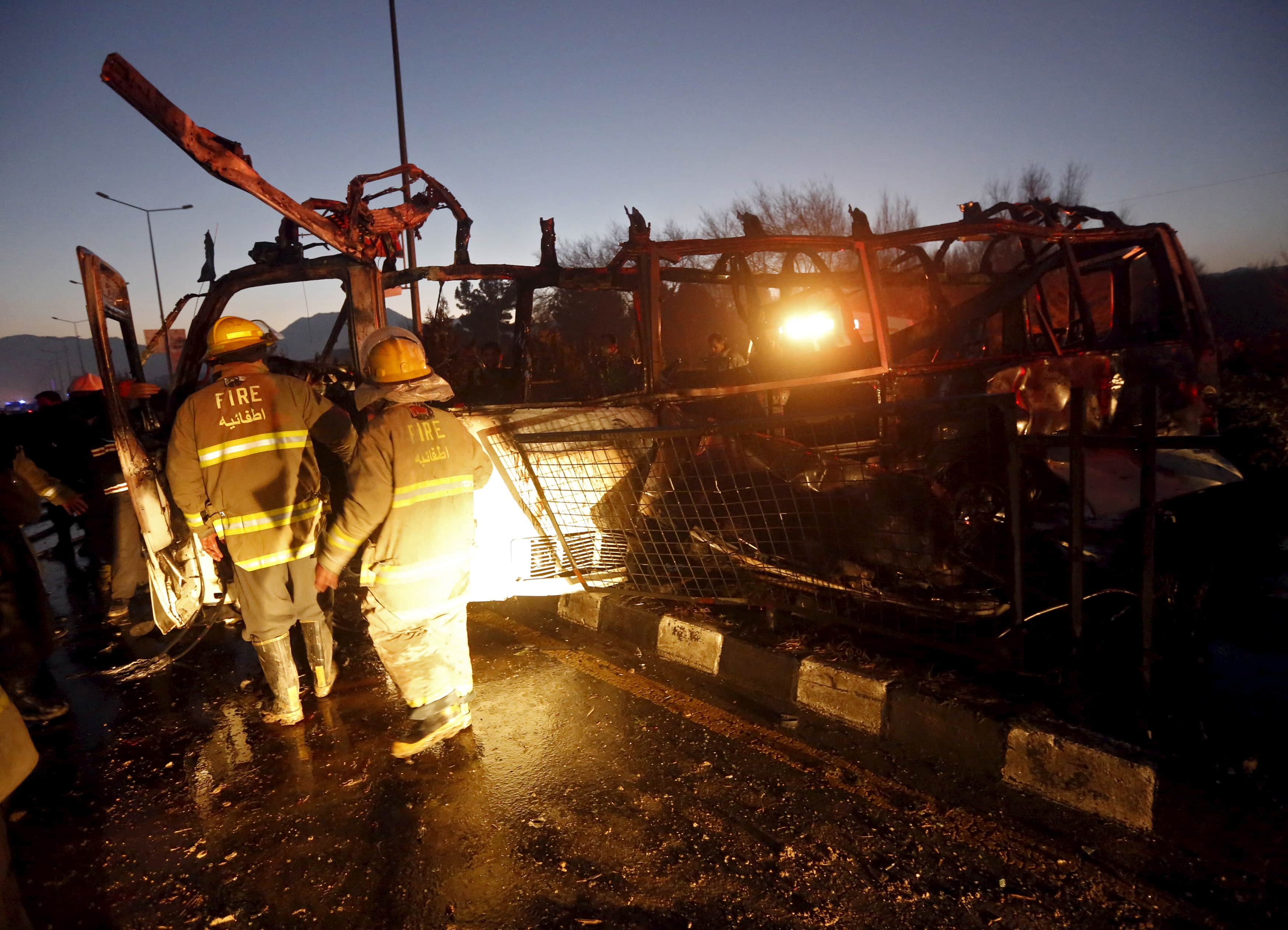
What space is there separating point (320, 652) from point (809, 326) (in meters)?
4.70

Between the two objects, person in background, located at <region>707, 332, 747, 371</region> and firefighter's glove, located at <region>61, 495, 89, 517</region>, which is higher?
person in background, located at <region>707, 332, 747, 371</region>

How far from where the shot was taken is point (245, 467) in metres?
3.18

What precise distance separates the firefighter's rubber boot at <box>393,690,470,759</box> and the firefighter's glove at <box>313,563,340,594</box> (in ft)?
2.26

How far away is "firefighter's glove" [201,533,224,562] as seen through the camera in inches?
129

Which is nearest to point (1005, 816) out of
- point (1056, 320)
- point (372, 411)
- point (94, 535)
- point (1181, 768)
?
point (1181, 768)

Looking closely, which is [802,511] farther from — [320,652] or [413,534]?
[320,652]

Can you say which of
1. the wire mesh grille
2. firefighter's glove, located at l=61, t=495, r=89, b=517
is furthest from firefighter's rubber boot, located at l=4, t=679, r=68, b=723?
the wire mesh grille

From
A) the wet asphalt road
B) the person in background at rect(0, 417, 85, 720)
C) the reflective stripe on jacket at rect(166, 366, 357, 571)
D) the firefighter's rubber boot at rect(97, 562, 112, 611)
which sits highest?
the reflective stripe on jacket at rect(166, 366, 357, 571)

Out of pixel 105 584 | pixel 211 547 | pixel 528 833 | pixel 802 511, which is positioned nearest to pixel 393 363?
pixel 211 547

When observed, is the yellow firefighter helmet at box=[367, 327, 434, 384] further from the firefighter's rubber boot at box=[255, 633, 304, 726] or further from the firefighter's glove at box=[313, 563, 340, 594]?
the firefighter's rubber boot at box=[255, 633, 304, 726]

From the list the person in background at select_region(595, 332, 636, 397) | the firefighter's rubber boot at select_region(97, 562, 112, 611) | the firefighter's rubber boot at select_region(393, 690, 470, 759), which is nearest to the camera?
the firefighter's rubber boot at select_region(393, 690, 470, 759)

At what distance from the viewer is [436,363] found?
24.2 feet

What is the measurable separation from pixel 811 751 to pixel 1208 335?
441 cm

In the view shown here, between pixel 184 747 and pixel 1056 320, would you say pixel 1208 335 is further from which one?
pixel 184 747
